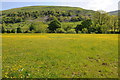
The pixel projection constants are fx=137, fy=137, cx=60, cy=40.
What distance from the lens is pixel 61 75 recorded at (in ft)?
35.1

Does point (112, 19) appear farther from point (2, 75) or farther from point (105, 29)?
point (2, 75)

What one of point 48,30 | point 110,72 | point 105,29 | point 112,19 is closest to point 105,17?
point 112,19

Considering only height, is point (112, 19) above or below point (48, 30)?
above

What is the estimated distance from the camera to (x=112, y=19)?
349 feet

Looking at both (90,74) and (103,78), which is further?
(90,74)

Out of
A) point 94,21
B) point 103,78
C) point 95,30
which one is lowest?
point 103,78

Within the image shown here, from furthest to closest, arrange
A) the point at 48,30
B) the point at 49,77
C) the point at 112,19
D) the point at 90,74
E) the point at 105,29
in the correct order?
1. the point at 48,30
2. the point at 112,19
3. the point at 105,29
4. the point at 90,74
5. the point at 49,77

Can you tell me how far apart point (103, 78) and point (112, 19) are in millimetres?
104818

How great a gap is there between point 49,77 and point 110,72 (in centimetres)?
536

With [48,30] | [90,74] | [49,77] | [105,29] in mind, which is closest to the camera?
[49,77]

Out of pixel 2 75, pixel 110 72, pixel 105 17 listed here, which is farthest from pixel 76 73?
pixel 105 17

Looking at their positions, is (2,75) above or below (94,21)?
below

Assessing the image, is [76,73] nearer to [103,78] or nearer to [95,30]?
[103,78]

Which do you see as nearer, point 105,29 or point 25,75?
point 25,75
